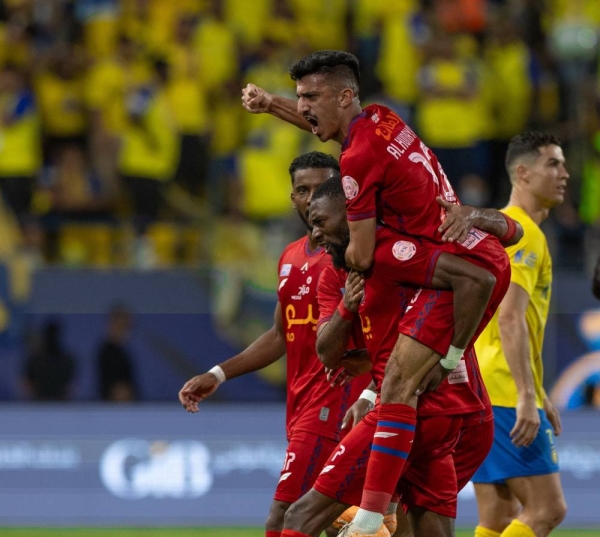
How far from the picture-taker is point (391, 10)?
609 inches

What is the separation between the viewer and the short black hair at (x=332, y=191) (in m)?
6.16

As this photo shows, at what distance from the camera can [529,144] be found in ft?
25.8

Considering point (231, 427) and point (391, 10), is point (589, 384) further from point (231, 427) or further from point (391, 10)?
point (391, 10)

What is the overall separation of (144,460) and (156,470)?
0.15m

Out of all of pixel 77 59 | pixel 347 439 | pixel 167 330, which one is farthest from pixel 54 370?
pixel 347 439

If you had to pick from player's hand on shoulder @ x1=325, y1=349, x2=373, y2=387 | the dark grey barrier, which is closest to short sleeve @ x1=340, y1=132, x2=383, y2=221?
player's hand on shoulder @ x1=325, y1=349, x2=373, y2=387

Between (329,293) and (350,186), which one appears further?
(329,293)

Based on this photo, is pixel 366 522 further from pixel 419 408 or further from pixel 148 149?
pixel 148 149

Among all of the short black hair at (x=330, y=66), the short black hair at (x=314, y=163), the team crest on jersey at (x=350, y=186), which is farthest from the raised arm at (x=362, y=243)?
the short black hair at (x=314, y=163)

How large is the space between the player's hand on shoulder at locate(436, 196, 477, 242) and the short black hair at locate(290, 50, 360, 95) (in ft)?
2.35

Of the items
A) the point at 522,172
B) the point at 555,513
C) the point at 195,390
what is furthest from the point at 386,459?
the point at 522,172

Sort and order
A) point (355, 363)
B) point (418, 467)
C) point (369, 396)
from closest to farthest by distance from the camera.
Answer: point (418, 467)
point (355, 363)
point (369, 396)

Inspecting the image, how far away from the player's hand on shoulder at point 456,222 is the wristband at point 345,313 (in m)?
0.66

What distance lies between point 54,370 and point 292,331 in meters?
5.19
